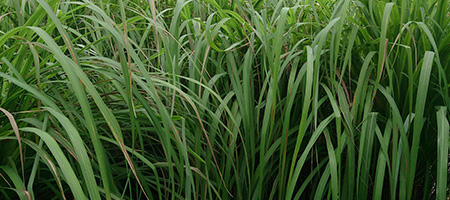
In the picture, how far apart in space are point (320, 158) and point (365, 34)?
1.16 ft

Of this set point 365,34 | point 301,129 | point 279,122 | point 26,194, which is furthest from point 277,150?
point 26,194

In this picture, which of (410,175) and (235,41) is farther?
(235,41)

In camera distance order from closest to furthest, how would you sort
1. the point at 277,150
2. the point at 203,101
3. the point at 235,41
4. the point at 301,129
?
the point at 301,129 → the point at 203,101 → the point at 277,150 → the point at 235,41

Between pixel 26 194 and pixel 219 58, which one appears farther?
pixel 219 58

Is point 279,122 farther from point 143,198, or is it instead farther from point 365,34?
point 143,198

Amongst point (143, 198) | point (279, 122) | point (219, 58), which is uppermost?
point (219, 58)

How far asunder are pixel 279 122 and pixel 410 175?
13.4 inches

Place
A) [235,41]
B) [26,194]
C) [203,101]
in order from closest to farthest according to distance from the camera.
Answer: [26,194], [203,101], [235,41]

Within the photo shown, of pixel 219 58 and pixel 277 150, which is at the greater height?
pixel 219 58

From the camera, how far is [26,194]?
30.7 inches

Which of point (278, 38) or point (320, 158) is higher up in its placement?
point (278, 38)

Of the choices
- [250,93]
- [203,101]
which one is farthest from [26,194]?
[250,93]

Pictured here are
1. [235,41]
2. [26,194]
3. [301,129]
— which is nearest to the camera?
[26,194]

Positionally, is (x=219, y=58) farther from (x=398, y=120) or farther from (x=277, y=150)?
(x=398, y=120)
